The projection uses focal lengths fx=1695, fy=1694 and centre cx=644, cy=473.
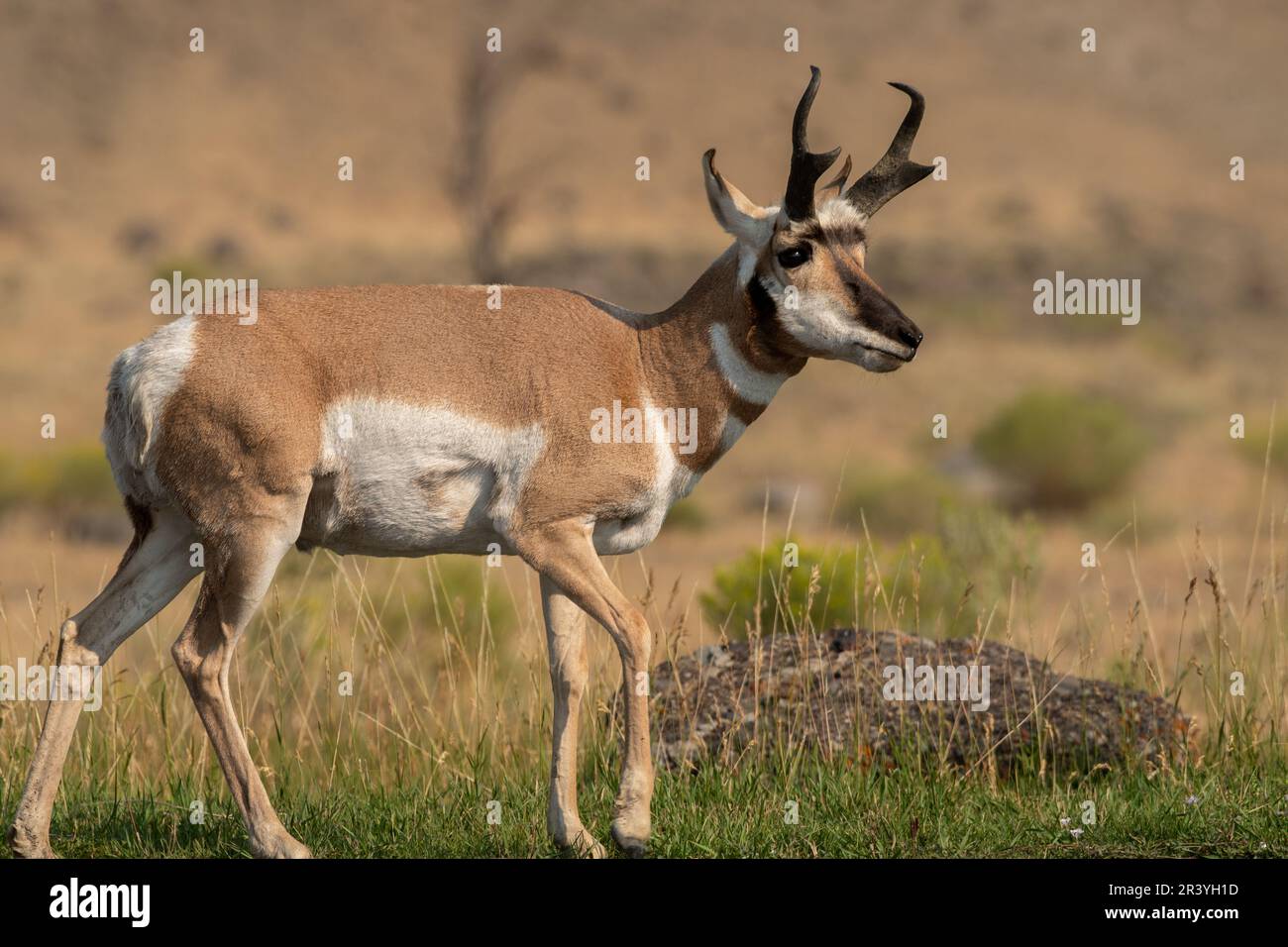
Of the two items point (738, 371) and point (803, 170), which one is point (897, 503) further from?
point (803, 170)

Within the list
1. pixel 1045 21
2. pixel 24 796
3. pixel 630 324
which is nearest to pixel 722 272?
pixel 630 324

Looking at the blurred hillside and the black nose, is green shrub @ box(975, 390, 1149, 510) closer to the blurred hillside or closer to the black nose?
the blurred hillside

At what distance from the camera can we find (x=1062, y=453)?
126 ft

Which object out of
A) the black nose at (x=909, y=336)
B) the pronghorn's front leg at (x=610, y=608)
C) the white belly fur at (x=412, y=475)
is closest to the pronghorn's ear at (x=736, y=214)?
the black nose at (x=909, y=336)

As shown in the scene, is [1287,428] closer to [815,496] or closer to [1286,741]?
[815,496]

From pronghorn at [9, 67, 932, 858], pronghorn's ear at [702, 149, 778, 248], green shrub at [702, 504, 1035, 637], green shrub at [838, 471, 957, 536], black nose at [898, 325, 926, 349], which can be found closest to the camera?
pronghorn at [9, 67, 932, 858]

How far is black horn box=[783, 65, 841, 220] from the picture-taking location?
7609mm

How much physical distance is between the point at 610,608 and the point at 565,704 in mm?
754

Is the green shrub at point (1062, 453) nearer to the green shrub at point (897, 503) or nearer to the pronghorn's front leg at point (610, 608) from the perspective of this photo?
the green shrub at point (897, 503)

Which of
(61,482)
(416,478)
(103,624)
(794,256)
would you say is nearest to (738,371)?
(794,256)

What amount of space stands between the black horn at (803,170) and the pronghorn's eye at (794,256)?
5.5 inches

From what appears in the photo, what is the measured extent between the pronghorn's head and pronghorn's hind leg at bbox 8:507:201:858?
116 inches

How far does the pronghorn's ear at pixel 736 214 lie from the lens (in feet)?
25.8

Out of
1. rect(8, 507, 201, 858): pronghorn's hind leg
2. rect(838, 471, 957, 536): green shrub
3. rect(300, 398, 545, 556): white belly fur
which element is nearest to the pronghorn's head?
rect(300, 398, 545, 556): white belly fur
